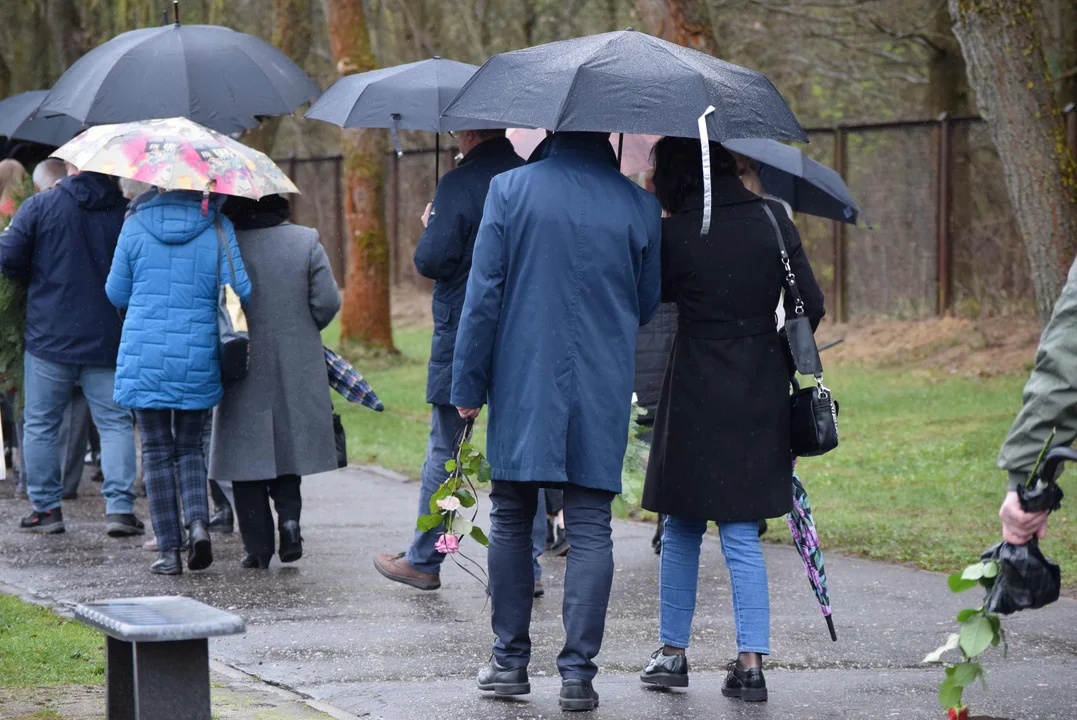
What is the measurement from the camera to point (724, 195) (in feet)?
16.7

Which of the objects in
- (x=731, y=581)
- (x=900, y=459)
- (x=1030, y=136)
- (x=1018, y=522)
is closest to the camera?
(x=1018, y=522)

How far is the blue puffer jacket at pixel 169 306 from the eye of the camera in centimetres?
692

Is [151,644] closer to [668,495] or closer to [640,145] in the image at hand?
[668,495]

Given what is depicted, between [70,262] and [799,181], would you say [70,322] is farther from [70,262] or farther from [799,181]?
[799,181]

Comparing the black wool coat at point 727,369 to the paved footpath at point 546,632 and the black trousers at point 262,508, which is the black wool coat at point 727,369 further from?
the black trousers at point 262,508

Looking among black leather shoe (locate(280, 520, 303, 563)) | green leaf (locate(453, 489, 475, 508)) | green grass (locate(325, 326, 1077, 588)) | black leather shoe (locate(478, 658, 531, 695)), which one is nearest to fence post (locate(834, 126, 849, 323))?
green grass (locate(325, 326, 1077, 588))

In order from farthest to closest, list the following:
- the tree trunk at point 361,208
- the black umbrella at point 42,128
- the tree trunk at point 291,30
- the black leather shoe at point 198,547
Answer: the tree trunk at point 291,30, the tree trunk at point 361,208, the black umbrella at point 42,128, the black leather shoe at point 198,547

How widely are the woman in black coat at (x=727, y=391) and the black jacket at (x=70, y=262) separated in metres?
3.87

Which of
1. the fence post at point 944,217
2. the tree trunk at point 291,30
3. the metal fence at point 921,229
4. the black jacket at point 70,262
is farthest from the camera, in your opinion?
the fence post at point 944,217

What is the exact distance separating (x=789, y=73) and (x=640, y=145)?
18749 millimetres

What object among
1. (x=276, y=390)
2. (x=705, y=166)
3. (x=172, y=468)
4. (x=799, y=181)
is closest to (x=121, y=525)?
(x=172, y=468)

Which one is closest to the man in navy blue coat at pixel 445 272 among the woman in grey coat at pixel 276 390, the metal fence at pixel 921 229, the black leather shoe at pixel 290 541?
the black leather shoe at pixel 290 541

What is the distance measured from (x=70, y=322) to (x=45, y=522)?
45.1 inches

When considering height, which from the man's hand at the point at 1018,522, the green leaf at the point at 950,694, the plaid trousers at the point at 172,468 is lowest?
the plaid trousers at the point at 172,468
